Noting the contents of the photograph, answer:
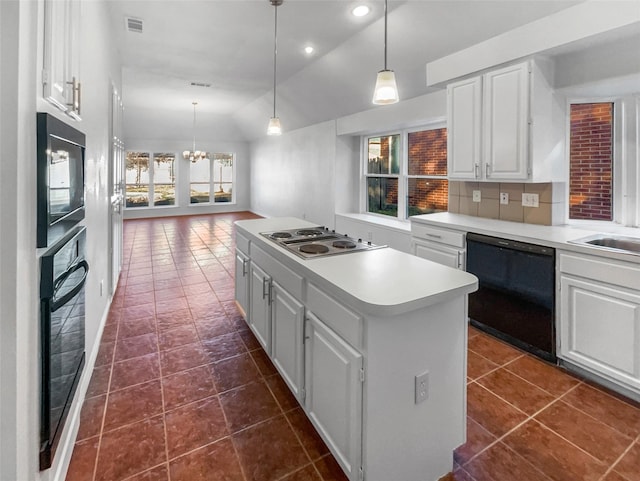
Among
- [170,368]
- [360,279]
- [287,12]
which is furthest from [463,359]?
[287,12]

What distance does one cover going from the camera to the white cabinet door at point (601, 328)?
84.7 inches

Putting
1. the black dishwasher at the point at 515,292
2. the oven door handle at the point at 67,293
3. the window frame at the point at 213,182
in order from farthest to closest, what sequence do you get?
the window frame at the point at 213,182 → the black dishwasher at the point at 515,292 → the oven door handle at the point at 67,293

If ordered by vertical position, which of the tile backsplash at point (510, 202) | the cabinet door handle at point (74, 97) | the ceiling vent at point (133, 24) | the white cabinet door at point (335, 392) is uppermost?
the ceiling vent at point (133, 24)

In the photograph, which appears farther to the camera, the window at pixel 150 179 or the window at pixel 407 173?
the window at pixel 150 179

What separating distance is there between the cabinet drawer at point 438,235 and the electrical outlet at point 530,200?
2.25ft

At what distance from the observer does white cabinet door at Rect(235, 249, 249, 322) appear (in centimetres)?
296

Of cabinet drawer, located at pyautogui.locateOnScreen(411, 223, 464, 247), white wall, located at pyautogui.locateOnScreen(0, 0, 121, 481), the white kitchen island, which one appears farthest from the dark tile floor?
cabinet drawer, located at pyautogui.locateOnScreen(411, 223, 464, 247)

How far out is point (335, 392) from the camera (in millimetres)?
1625

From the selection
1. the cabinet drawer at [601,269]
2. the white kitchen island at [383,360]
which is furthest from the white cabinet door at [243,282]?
the cabinet drawer at [601,269]

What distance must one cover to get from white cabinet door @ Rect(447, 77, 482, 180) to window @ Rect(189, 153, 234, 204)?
370 inches

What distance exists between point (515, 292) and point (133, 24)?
4.49 m

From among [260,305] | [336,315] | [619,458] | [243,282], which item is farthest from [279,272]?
[619,458]

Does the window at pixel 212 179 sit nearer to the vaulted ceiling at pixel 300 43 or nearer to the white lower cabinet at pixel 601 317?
the vaulted ceiling at pixel 300 43

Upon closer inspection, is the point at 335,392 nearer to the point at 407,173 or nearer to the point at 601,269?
the point at 601,269
